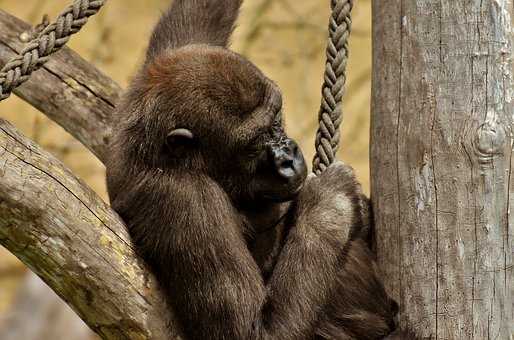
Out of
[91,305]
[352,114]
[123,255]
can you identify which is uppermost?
[352,114]

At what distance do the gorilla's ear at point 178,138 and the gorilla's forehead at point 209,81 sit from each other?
0.13 m

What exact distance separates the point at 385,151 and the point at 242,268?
71 centimetres

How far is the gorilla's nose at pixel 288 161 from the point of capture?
3.30m

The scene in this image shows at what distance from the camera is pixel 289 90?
10.1 m

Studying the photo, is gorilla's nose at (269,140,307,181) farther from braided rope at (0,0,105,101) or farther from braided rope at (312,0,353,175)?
braided rope at (0,0,105,101)

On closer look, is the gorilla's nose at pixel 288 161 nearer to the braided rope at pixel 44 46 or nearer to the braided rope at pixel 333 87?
the braided rope at pixel 333 87

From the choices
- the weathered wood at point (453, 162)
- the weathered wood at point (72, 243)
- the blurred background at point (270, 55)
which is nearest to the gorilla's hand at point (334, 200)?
the weathered wood at point (453, 162)

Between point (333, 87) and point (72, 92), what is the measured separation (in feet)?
4.53

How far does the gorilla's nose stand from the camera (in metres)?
3.30

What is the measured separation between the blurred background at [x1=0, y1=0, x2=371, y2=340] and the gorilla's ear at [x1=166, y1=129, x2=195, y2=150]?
646 centimetres

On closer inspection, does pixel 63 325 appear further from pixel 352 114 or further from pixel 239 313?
pixel 239 313

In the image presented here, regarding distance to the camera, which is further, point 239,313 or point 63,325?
point 63,325

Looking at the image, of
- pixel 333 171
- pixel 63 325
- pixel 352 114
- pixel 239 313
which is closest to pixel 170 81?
pixel 333 171

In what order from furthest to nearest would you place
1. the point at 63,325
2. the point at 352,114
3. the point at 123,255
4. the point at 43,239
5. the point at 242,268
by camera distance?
the point at 352,114, the point at 63,325, the point at 242,268, the point at 123,255, the point at 43,239
